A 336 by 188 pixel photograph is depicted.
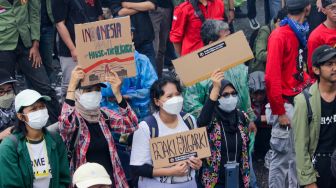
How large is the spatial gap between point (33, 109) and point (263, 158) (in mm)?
3861

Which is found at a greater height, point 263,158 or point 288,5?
point 288,5

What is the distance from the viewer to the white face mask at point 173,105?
6.82 meters

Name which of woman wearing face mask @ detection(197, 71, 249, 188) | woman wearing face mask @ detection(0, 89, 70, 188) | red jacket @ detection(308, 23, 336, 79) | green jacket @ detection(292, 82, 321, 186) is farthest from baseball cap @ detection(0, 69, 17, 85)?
red jacket @ detection(308, 23, 336, 79)

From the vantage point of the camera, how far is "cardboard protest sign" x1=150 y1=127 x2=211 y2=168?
6.70 m

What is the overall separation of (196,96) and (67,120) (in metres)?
1.47

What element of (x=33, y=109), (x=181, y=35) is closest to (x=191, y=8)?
(x=181, y=35)

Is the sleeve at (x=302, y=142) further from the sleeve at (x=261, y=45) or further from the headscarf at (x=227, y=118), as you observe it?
the sleeve at (x=261, y=45)

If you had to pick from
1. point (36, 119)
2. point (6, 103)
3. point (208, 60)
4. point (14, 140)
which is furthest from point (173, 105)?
point (6, 103)

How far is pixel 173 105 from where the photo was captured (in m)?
6.82

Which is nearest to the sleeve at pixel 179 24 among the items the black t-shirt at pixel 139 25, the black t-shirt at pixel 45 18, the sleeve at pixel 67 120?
the black t-shirt at pixel 139 25

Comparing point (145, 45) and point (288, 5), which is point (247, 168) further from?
point (145, 45)

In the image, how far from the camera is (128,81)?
304 inches

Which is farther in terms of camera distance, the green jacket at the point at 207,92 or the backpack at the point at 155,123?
the green jacket at the point at 207,92

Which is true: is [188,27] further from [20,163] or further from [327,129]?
[20,163]
